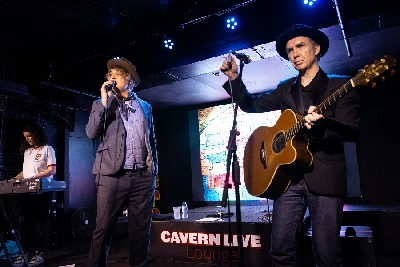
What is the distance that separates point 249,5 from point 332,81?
372cm

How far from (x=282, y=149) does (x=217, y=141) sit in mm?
6339

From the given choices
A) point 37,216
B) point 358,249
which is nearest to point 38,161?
point 37,216

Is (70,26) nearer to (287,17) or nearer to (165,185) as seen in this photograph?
(287,17)

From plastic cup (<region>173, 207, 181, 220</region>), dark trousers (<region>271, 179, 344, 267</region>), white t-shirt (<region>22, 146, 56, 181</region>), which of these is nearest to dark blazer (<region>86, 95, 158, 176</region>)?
dark trousers (<region>271, 179, 344, 267</region>)

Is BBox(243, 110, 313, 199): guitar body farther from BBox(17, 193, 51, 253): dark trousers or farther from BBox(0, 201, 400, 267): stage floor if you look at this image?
BBox(17, 193, 51, 253): dark trousers

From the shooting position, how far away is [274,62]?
6328 mm

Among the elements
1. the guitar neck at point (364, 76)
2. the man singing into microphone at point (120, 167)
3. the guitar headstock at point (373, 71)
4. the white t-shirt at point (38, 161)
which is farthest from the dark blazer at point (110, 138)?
the white t-shirt at point (38, 161)

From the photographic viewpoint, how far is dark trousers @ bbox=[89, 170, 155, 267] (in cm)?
285

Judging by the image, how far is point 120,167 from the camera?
2.93 m

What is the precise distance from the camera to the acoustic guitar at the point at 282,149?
6.85 ft

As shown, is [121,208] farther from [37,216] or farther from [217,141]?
[217,141]

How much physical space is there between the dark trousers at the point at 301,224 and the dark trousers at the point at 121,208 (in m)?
1.32

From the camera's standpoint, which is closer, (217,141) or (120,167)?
(120,167)

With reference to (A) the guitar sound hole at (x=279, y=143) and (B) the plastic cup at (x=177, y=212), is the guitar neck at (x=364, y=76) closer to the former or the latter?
(A) the guitar sound hole at (x=279, y=143)
